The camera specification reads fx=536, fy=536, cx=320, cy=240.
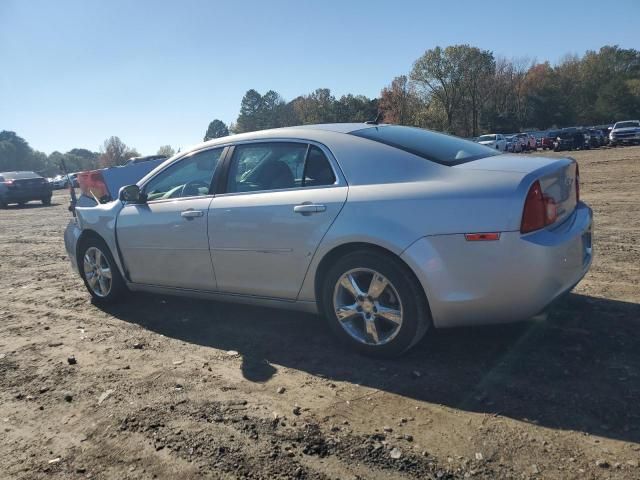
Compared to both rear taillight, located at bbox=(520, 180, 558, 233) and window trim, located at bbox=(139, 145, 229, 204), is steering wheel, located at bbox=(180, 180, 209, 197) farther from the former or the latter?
rear taillight, located at bbox=(520, 180, 558, 233)

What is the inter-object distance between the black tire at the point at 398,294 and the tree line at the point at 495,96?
6441 centimetres

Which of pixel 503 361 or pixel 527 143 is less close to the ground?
pixel 527 143

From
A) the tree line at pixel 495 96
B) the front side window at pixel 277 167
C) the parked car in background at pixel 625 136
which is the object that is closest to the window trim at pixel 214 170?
the front side window at pixel 277 167

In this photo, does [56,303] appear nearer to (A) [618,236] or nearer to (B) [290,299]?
(B) [290,299]

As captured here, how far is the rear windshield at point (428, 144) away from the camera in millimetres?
3723

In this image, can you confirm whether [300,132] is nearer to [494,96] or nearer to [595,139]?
[595,139]

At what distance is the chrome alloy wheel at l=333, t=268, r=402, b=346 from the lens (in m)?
3.52

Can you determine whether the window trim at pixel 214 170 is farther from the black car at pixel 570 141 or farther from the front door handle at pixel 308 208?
the black car at pixel 570 141

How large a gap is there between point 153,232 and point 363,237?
2.22 metres

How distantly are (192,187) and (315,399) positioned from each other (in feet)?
7.75

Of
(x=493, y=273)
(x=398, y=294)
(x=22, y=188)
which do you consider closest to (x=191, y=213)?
(x=398, y=294)

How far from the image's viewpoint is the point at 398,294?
344 cm

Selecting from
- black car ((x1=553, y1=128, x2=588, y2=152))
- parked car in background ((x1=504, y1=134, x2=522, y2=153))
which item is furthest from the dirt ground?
parked car in background ((x1=504, y1=134, x2=522, y2=153))

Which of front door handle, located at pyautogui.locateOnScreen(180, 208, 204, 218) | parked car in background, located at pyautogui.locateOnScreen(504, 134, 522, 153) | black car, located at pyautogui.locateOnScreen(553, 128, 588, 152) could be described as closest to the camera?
front door handle, located at pyautogui.locateOnScreen(180, 208, 204, 218)
